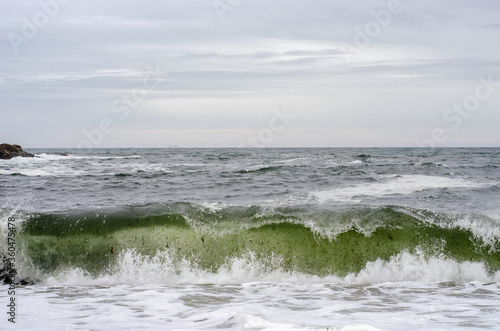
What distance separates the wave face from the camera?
690 cm

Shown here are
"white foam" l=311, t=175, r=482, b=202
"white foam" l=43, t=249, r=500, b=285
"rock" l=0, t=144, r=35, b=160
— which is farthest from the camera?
"rock" l=0, t=144, r=35, b=160

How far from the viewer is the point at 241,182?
16531 mm

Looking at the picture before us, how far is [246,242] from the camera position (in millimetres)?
7332

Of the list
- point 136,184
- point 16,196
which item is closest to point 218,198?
point 136,184

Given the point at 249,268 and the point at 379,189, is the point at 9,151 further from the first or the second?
the point at 249,268

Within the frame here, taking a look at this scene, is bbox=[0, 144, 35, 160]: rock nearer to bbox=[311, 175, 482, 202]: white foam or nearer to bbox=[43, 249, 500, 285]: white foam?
bbox=[311, 175, 482, 202]: white foam

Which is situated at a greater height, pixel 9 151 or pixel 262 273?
pixel 9 151

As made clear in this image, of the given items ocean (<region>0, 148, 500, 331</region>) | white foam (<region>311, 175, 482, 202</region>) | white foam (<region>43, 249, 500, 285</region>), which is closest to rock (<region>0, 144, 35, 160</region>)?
ocean (<region>0, 148, 500, 331</region>)

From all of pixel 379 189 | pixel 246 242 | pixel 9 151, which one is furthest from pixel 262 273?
pixel 9 151

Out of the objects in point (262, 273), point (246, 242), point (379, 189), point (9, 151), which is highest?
point (9, 151)

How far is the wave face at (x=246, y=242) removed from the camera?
6.90m

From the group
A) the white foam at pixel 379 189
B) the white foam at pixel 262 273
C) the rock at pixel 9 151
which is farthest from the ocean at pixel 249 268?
the rock at pixel 9 151

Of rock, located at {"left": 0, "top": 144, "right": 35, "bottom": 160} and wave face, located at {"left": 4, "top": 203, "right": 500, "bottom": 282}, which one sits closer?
wave face, located at {"left": 4, "top": 203, "right": 500, "bottom": 282}

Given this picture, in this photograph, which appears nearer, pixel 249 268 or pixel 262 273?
pixel 262 273
